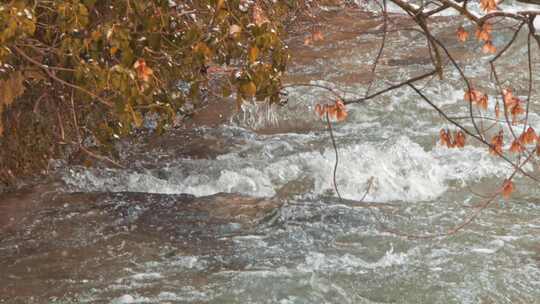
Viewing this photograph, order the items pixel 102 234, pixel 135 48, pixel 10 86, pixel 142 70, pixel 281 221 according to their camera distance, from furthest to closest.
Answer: pixel 281 221 < pixel 102 234 < pixel 10 86 < pixel 135 48 < pixel 142 70

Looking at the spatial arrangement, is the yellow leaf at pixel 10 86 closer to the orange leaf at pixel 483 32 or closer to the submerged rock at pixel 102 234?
the submerged rock at pixel 102 234

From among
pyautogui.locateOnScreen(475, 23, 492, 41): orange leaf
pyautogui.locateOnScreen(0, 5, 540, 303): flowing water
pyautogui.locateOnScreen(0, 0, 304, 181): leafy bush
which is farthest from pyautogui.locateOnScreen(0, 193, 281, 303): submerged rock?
pyautogui.locateOnScreen(475, 23, 492, 41): orange leaf

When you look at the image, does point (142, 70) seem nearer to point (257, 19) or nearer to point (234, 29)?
point (234, 29)

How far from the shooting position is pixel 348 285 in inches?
Result: 180

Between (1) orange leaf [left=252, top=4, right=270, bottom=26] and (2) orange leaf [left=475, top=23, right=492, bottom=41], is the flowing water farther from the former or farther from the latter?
(2) orange leaf [left=475, top=23, right=492, bottom=41]

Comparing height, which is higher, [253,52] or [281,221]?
[253,52]

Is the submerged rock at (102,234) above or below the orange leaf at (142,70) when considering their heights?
below

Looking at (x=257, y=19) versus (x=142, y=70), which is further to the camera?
(x=257, y=19)

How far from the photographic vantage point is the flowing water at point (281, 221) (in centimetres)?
456

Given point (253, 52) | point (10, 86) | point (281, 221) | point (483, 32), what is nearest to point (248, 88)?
A: point (253, 52)

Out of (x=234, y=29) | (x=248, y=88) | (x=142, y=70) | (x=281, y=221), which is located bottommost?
(x=281, y=221)

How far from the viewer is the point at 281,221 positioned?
17.8 feet

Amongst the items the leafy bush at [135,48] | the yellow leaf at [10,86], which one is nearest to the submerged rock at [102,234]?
the leafy bush at [135,48]

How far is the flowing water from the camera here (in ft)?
15.0
